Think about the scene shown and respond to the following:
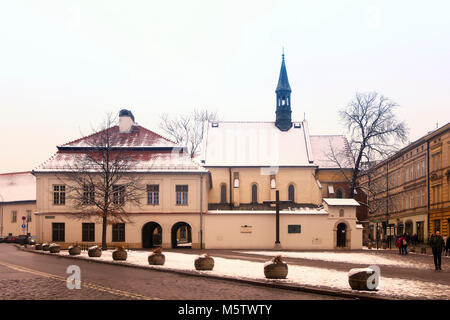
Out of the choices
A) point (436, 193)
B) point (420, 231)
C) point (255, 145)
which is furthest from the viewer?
point (255, 145)

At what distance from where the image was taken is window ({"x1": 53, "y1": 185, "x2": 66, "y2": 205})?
50.1 metres

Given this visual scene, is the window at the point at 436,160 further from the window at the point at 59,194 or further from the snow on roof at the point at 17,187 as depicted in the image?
the snow on roof at the point at 17,187

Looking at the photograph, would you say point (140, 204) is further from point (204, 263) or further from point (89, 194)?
point (204, 263)

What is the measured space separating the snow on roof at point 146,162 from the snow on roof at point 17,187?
32.3 metres

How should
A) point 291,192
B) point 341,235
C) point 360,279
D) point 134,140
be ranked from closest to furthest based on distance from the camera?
point 360,279 < point 341,235 < point 134,140 < point 291,192

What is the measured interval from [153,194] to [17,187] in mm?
42165

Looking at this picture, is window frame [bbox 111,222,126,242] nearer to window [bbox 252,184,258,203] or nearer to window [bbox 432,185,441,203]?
window [bbox 252,184,258,203]

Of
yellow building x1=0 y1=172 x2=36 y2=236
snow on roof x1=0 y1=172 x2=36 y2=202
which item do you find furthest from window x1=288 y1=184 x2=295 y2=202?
snow on roof x1=0 y1=172 x2=36 y2=202

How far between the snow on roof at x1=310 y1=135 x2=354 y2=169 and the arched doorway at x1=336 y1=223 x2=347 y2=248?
1302cm

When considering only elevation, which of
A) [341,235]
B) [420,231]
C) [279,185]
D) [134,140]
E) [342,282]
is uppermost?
[134,140]

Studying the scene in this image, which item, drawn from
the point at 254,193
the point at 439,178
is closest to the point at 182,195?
the point at 254,193

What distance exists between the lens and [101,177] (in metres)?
48.2

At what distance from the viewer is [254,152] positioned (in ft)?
203

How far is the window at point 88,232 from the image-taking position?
49.2 meters
